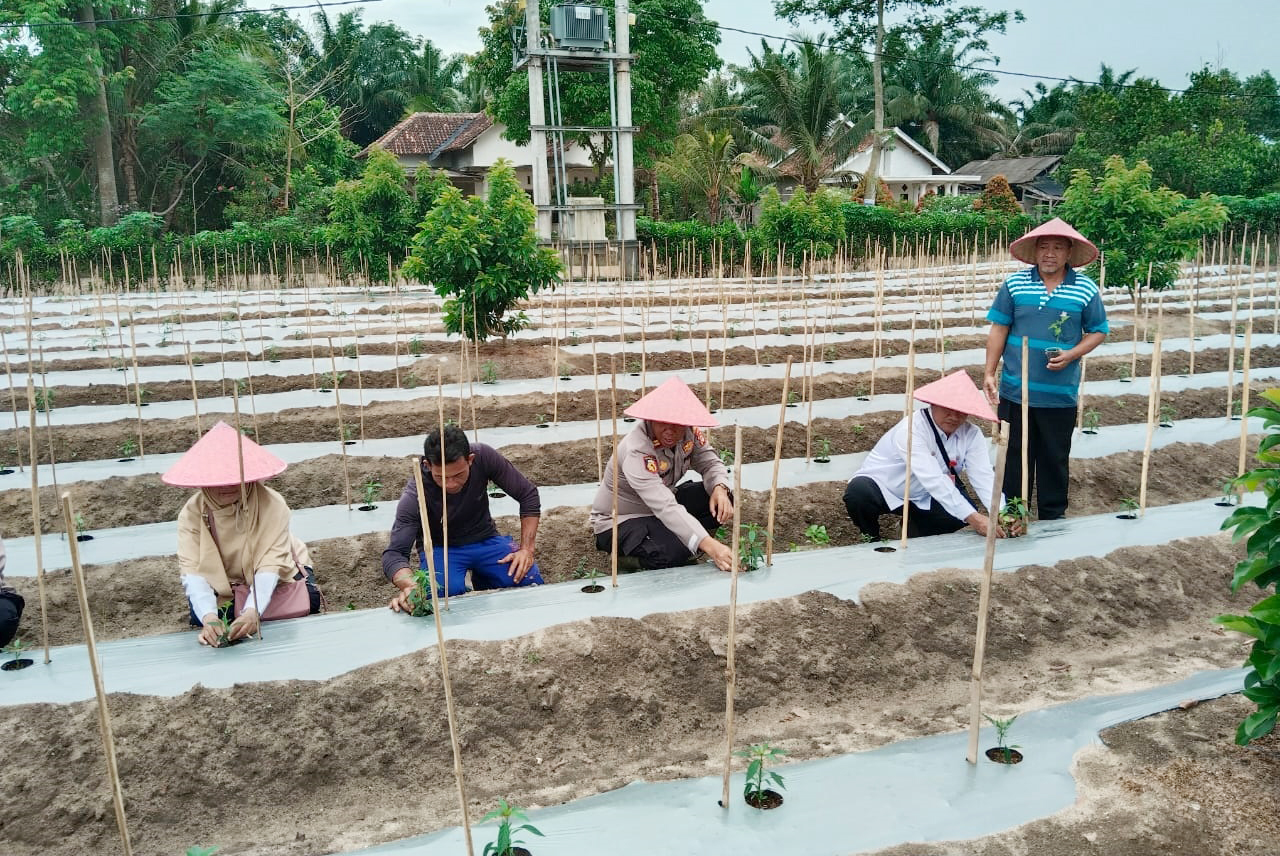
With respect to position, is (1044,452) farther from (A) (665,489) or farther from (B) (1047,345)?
(A) (665,489)

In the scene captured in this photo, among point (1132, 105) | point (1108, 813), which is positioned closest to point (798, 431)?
point (1108, 813)

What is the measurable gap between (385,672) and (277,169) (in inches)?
816

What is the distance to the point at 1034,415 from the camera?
3900mm

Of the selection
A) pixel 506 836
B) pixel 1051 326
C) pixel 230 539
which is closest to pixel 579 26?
pixel 1051 326

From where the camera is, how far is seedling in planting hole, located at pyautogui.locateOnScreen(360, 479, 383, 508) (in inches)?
173

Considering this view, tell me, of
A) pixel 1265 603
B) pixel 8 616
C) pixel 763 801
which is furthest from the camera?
pixel 8 616

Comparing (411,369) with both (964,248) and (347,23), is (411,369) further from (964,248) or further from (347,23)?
(347,23)

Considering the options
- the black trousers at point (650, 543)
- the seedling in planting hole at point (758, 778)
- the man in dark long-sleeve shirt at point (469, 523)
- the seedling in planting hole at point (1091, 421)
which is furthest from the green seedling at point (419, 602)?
the seedling in planting hole at point (1091, 421)

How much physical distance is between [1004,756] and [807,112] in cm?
2160

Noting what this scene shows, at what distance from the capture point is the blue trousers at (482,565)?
11.8ft

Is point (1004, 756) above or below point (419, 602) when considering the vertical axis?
below

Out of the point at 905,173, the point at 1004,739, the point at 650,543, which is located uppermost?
the point at 905,173

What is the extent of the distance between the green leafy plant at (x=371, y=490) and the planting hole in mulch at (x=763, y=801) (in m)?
2.72

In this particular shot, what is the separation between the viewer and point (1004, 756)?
7.92ft
